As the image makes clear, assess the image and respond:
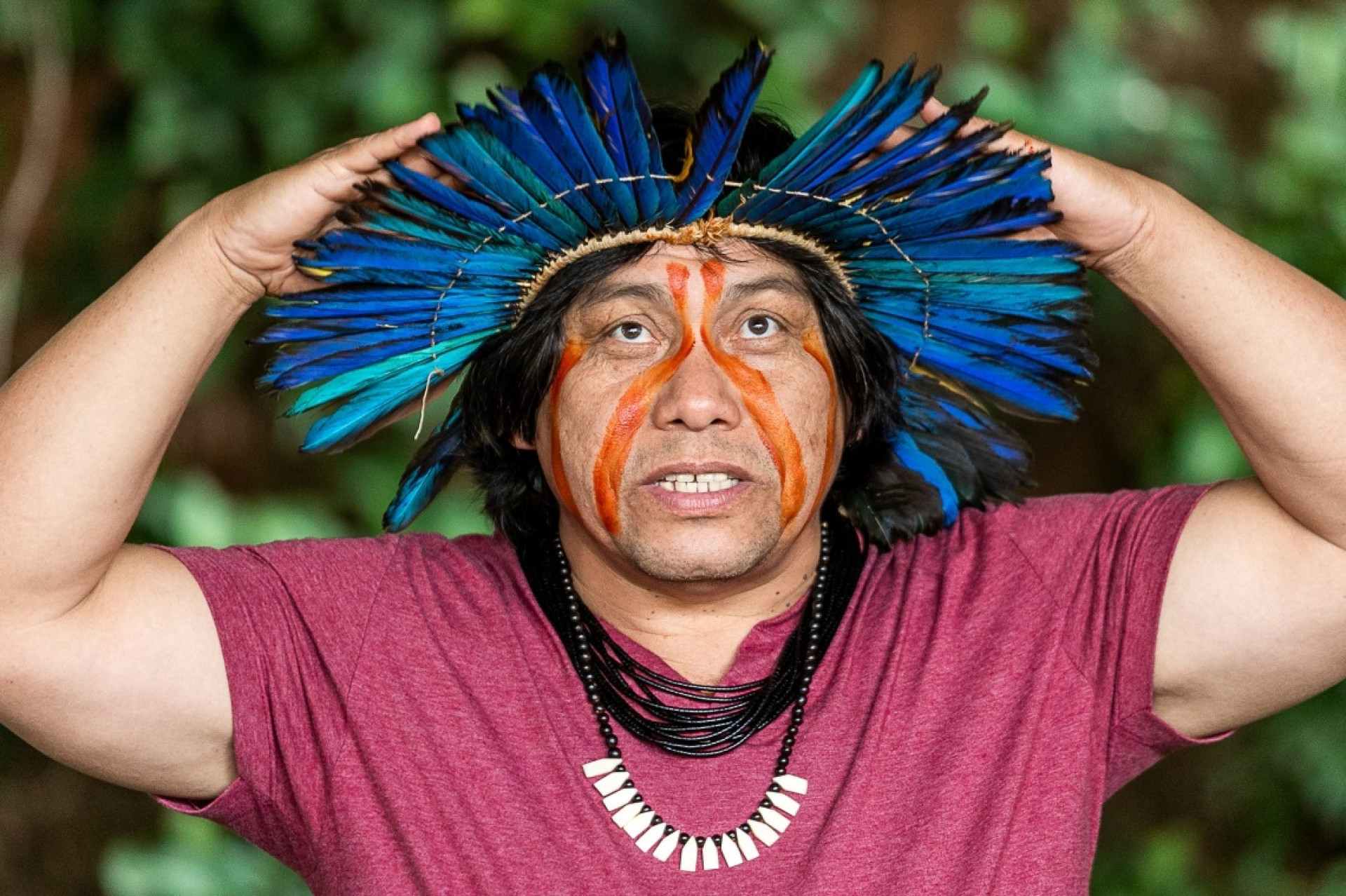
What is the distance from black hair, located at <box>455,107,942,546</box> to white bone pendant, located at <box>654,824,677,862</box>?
0.48 metres

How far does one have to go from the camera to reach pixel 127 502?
72.3 inches

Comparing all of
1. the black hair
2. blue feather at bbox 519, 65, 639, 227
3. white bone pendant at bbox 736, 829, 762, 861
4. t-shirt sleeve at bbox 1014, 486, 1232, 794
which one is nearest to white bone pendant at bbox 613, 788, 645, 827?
white bone pendant at bbox 736, 829, 762, 861

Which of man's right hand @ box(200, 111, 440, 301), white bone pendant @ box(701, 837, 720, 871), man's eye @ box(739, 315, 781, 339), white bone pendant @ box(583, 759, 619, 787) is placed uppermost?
man's right hand @ box(200, 111, 440, 301)

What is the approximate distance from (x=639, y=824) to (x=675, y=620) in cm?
30

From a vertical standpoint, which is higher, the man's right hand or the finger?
the finger

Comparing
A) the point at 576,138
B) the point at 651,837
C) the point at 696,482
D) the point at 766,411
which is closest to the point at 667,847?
the point at 651,837

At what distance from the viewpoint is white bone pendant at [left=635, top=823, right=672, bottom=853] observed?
1882mm

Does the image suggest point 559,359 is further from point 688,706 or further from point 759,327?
point 688,706

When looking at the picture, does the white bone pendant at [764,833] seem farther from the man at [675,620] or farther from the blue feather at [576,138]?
the blue feather at [576,138]

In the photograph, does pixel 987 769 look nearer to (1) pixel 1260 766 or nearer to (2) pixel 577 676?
(2) pixel 577 676

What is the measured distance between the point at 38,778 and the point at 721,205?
2407 mm

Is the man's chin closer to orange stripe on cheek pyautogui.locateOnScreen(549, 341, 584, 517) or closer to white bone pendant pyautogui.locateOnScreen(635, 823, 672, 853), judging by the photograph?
orange stripe on cheek pyautogui.locateOnScreen(549, 341, 584, 517)

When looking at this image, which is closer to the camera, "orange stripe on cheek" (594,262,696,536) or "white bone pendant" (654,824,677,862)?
"white bone pendant" (654,824,677,862)

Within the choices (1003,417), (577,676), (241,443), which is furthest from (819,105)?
(577,676)
